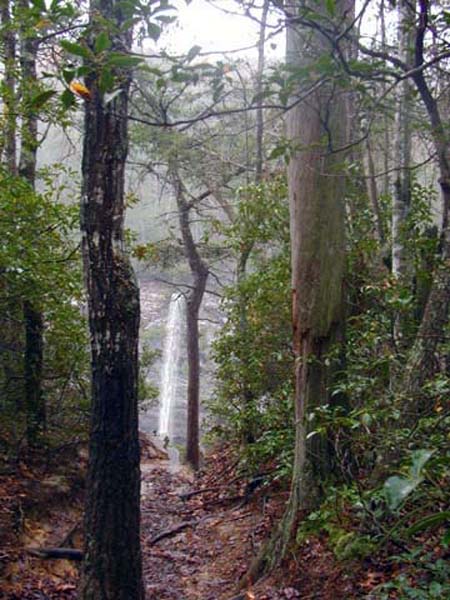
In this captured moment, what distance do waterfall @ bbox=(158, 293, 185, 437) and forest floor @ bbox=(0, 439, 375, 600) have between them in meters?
17.2

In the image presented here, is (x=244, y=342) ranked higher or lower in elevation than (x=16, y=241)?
lower

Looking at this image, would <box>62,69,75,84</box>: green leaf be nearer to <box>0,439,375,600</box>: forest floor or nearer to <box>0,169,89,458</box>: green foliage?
<box>0,439,375,600</box>: forest floor

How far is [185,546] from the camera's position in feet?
22.3

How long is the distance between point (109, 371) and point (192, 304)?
964 cm

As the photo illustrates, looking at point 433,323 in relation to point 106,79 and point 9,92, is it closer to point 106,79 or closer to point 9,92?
point 106,79

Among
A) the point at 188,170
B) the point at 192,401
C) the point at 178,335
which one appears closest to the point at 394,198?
the point at 188,170

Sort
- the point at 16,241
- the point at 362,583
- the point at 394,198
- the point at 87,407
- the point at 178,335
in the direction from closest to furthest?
1. the point at 362,583
2. the point at 16,241
3. the point at 394,198
4. the point at 87,407
5. the point at 178,335

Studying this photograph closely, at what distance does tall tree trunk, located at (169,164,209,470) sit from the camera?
44.3ft

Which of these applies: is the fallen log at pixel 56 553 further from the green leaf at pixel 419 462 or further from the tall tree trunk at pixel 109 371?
the green leaf at pixel 419 462

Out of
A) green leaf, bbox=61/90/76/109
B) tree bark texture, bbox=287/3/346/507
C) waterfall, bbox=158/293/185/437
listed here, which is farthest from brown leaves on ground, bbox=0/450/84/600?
waterfall, bbox=158/293/185/437

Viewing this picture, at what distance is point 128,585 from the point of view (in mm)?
4250

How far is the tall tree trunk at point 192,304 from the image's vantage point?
1350cm

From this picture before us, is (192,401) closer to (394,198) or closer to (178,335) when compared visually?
(394,198)

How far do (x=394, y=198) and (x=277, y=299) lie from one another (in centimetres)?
195
